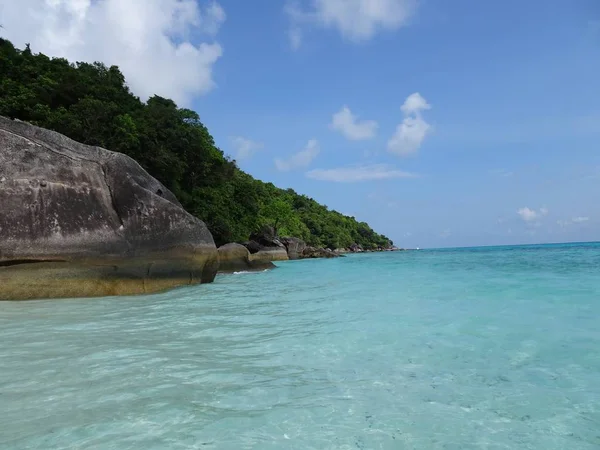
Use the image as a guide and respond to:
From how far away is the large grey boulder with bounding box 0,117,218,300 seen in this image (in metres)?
8.38

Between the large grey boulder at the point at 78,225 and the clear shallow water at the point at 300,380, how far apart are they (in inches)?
76.5

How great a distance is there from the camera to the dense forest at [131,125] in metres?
18.8

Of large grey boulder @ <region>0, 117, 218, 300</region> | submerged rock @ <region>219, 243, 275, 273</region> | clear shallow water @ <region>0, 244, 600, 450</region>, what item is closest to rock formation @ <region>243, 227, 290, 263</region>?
submerged rock @ <region>219, 243, 275, 273</region>

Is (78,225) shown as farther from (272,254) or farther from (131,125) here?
(272,254)

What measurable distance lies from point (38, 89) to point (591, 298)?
77.8 ft

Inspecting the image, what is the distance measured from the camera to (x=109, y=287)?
9219 millimetres

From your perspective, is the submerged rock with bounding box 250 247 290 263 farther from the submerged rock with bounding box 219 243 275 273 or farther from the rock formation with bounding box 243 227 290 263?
the submerged rock with bounding box 219 243 275 273

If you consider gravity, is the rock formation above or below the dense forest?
below

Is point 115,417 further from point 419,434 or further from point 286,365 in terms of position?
point 419,434

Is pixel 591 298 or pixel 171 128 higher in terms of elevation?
pixel 171 128

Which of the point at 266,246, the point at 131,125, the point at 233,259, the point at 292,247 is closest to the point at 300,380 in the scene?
the point at 233,259

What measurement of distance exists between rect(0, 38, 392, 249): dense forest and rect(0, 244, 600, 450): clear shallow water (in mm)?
14616

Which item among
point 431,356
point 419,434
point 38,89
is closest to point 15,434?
point 419,434

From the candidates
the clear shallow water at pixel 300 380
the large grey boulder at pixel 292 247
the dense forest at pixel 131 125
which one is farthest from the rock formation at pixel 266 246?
the clear shallow water at pixel 300 380
